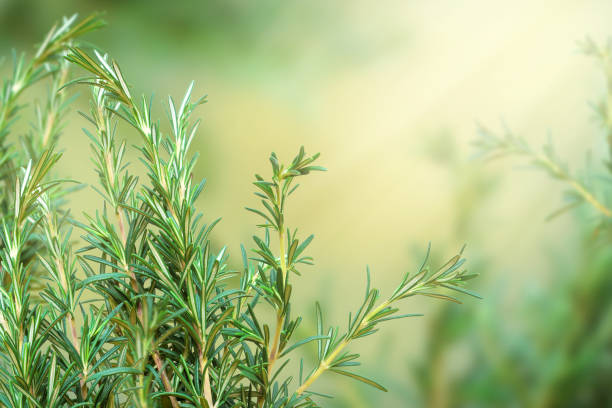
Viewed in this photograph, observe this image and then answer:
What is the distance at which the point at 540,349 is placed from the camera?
3.38 feet

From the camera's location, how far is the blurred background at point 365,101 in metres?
1.40

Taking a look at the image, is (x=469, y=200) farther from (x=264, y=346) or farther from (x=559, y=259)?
(x=264, y=346)

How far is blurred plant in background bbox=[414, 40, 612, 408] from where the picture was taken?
91cm

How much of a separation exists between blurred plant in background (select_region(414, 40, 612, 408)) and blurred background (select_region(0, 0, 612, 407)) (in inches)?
10.0

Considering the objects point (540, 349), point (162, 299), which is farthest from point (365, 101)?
point (162, 299)

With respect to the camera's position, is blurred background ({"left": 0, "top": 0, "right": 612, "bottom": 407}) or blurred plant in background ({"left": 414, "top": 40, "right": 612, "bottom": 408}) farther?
blurred background ({"left": 0, "top": 0, "right": 612, "bottom": 407})

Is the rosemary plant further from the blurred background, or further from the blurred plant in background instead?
the blurred background

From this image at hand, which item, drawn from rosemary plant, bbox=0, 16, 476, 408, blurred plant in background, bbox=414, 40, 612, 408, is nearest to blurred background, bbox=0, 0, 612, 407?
blurred plant in background, bbox=414, 40, 612, 408

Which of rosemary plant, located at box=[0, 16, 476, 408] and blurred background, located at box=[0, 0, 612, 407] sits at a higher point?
blurred background, located at box=[0, 0, 612, 407]

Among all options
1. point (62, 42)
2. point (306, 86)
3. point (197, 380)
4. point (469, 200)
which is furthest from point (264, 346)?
point (306, 86)

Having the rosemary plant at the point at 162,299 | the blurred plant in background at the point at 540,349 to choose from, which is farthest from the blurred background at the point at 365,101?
the rosemary plant at the point at 162,299

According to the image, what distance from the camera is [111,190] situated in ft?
0.65

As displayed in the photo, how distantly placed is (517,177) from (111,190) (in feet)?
4.54

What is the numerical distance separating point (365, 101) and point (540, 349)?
2.51ft
